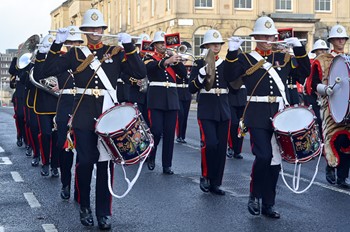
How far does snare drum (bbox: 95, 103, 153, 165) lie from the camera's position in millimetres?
7367

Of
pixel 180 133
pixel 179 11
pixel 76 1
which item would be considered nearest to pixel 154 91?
pixel 180 133

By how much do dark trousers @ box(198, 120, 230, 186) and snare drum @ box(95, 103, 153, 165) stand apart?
2.27 meters

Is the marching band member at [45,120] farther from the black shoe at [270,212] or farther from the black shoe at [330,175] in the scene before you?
the black shoe at [270,212]

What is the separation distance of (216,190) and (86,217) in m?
2.31

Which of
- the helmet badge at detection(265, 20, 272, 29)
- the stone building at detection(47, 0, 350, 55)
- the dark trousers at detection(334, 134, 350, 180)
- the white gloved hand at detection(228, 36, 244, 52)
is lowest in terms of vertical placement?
the dark trousers at detection(334, 134, 350, 180)

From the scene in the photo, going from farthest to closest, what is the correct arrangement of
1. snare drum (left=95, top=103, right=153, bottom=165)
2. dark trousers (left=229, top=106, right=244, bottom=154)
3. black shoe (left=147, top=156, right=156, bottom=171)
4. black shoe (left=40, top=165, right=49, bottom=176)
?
dark trousers (left=229, top=106, right=244, bottom=154) → black shoe (left=147, top=156, right=156, bottom=171) → black shoe (left=40, top=165, right=49, bottom=176) → snare drum (left=95, top=103, right=153, bottom=165)

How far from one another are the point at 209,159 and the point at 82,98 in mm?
2501

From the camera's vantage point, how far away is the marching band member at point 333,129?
402 inches

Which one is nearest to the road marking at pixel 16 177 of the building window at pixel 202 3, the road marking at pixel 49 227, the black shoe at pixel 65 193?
the black shoe at pixel 65 193

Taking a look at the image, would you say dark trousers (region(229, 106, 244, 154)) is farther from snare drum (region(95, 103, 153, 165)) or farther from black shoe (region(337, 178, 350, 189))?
snare drum (region(95, 103, 153, 165))

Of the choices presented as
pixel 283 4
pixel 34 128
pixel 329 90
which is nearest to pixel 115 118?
pixel 329 90

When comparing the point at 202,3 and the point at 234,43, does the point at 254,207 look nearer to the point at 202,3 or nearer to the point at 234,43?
the point at 234,43

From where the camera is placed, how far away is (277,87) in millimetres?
8273

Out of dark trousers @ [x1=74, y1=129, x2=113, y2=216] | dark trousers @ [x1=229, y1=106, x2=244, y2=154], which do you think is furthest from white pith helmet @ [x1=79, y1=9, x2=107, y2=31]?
dark trousers @ [x1=229, y1=106, x2=244, y2=154]
